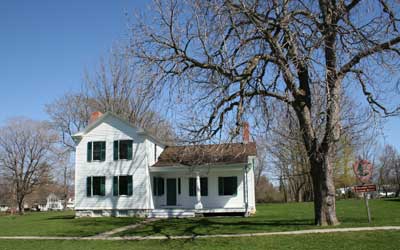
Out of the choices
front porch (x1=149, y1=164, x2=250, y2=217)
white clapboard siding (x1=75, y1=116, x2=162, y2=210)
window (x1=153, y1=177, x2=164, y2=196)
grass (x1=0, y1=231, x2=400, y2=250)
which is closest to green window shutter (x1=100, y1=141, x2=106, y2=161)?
white clapboard siding (x1=75, y1=116, x2=162, y2=210)

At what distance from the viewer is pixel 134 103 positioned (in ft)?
120

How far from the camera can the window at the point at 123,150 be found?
81.5ft

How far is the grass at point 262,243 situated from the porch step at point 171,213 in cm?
927

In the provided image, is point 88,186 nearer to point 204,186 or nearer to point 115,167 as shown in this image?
point 115,167

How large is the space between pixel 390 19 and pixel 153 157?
17060mm

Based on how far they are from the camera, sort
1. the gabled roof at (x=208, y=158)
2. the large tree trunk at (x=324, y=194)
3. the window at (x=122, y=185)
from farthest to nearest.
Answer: the window at (x=122, y=185) → the gabled roof at (x=208, y=158) → the large tree trunk at (x=324, y=194)

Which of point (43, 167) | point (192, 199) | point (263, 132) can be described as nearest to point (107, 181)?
point (192, 199)

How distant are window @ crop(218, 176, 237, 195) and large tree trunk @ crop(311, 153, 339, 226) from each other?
1026cm

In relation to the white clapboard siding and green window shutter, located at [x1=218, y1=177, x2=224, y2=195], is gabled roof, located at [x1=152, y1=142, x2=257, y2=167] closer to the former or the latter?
the white clapboard siding

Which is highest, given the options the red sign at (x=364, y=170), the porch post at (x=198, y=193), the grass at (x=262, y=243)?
the red sign at (x=364, y=170)

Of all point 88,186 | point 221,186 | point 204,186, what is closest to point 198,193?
point 204,186

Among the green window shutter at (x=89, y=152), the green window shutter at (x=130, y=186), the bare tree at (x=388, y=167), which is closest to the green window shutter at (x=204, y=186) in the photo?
the green window shutter at (x=130, y=186)

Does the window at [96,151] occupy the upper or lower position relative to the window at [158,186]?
upper

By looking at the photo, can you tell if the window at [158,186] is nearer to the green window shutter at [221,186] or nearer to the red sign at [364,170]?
the green window shutter at [221,186]
